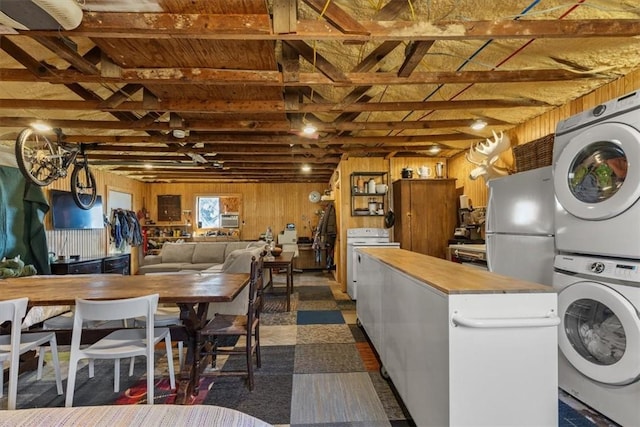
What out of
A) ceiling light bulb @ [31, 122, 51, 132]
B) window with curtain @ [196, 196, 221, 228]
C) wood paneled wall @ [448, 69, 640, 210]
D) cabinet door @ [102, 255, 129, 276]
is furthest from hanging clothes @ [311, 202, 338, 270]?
ceiling light bulb @ [31, 122, 51, 132]

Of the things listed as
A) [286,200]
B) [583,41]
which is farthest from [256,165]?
[583,41]

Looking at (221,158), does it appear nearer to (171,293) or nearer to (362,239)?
(362,239)

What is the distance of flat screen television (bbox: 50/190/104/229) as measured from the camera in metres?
5.76

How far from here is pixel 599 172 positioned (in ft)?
6.97

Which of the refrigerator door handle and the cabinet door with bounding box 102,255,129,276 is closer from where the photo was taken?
the refrigerator door handle

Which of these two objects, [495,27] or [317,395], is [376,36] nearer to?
[495,27]

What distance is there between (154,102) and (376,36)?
7.95 feet

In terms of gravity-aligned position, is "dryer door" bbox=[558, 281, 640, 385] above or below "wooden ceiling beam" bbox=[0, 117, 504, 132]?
below

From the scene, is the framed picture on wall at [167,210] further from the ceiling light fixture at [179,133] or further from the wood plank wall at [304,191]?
the ceiling light fixture at [179,133]

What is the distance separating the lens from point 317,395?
245 centimetres

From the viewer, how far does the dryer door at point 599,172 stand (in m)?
1.85

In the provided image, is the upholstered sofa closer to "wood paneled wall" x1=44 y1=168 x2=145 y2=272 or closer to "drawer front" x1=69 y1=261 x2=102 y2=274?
"drawer front" x1=69 y1=261 x2=102 y2=274

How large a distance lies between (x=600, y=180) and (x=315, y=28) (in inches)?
80.2

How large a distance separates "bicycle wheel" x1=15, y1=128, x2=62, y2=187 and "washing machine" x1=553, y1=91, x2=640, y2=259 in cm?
527
